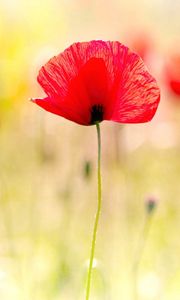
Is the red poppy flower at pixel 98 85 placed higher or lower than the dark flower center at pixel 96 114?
higher

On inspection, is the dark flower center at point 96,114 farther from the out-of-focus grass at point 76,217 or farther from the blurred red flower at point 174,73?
the blurred red flower at point 174,73

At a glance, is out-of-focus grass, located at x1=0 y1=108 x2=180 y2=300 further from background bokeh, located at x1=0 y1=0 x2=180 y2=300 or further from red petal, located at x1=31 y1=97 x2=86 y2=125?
red petal, located at x1=31 y1=97 x2=86 y2=125

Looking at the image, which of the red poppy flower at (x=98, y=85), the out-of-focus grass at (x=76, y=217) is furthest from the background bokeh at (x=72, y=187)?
the red poppy flower at (x=98, y=85)

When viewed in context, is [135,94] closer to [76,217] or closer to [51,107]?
[51,107]

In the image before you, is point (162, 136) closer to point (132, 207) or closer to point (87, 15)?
point (132, 207)

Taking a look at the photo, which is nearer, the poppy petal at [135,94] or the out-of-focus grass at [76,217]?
the poppy petal at [135,94]

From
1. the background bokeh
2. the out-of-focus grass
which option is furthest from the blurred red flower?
the out-of-focus grass

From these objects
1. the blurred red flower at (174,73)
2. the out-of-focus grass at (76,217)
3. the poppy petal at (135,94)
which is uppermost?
the blurred red flower at (174,73)
